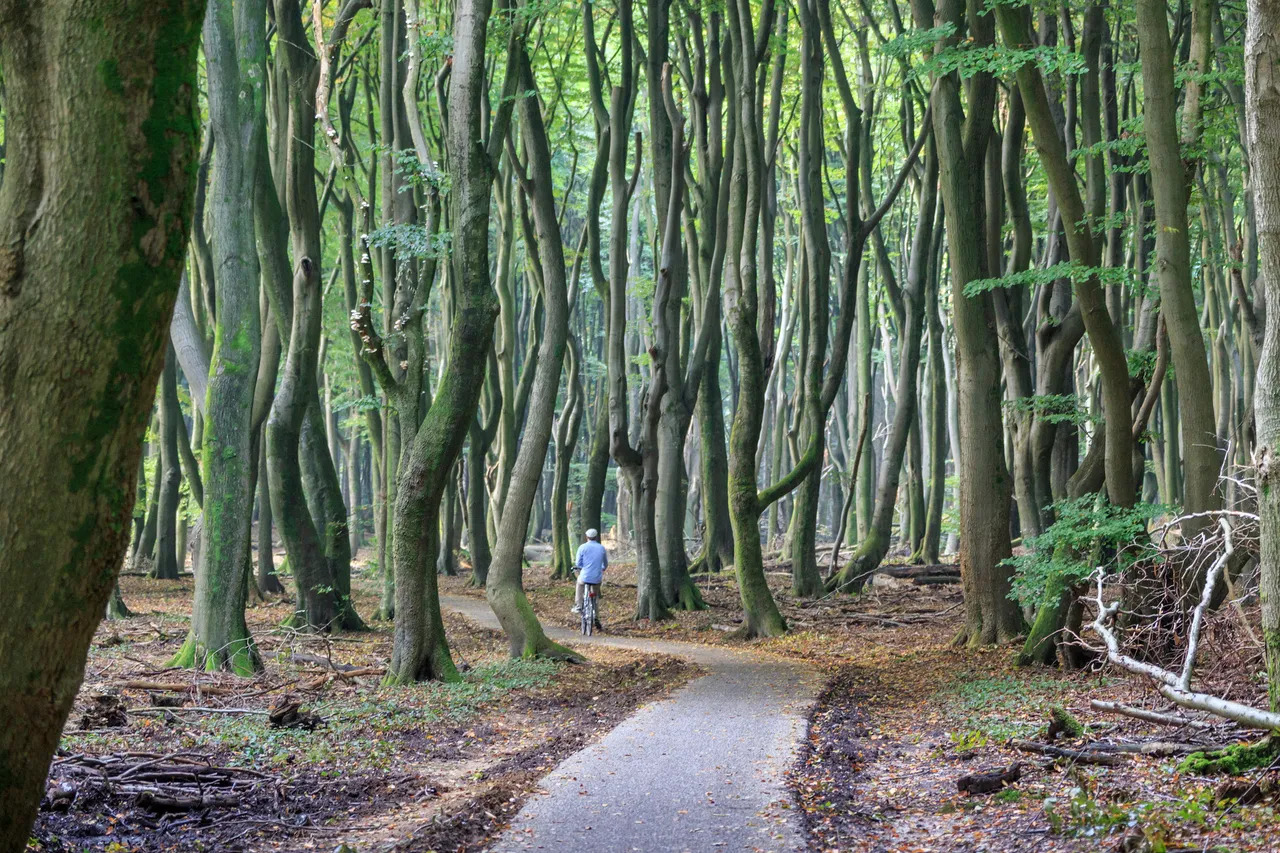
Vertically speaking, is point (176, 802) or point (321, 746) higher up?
point (176, 802)

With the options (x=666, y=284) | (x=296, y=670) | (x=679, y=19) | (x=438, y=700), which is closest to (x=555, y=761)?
(x=438, y=700)

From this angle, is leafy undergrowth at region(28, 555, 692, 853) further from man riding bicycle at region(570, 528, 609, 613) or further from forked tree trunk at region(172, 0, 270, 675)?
man riding bicycle at region(570, 528, 609, 613)

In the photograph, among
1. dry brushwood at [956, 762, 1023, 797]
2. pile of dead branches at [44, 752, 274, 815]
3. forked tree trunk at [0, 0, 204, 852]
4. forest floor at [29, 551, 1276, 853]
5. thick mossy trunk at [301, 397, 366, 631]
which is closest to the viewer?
forked tree trunk at [0, 0, 204, 852]

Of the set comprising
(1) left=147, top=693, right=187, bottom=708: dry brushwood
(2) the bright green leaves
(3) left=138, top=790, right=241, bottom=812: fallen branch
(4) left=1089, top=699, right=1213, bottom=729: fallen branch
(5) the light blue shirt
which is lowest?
(3) left=138, top=790, right=241, bottom=812: fallen branch

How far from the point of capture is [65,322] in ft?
13.6

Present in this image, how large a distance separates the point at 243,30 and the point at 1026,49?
9.43 metres

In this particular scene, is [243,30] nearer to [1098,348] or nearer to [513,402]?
Answer: [1098,348]

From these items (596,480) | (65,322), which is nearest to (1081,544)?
(65,322)

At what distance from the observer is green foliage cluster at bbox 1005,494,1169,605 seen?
10719 millimetres

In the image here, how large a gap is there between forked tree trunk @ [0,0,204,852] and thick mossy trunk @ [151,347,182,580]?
776 inches

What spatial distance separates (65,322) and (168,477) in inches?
890

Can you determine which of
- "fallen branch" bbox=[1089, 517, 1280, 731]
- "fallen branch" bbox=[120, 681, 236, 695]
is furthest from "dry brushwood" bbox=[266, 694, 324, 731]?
"fallen branch" bbox=[1089, 517, 1280, 731]

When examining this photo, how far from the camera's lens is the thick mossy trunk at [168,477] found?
24.2 m

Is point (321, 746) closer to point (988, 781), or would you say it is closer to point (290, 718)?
point (290, 718)
